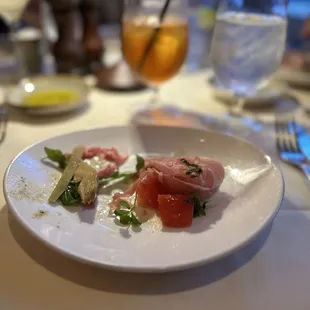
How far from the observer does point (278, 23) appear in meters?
0.94

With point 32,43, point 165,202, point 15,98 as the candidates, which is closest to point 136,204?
point 165,202

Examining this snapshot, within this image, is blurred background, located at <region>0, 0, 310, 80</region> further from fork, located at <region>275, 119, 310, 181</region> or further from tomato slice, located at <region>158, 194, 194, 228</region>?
tomato slice, located at <region>158, 194, 194, 228</region>

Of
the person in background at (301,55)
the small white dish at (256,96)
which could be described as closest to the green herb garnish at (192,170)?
the small white dish at (256,96)

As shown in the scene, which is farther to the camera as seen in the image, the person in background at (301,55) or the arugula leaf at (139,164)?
the person in background at (301,55)

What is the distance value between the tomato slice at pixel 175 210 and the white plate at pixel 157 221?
1 cm

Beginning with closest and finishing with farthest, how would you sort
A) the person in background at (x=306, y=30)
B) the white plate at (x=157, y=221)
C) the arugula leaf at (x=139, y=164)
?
the white plate at (x=157, y=221)
the arugula leaf at (x=139, y=164)
the person in background at (x=306, y=30)

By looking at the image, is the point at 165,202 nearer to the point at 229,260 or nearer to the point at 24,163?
the point at 229,260

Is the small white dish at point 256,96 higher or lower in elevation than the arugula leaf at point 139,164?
lower

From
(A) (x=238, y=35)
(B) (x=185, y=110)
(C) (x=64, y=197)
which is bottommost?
(B) (x=185, y=110)

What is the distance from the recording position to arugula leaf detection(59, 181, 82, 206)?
0.63 meters

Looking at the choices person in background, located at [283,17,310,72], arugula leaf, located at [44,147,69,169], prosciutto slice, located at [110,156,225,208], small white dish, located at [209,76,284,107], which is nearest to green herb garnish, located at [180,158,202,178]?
prosciutto slice, located at [110,156,225,208]

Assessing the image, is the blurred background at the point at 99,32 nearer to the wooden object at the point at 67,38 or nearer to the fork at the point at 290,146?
the wooden object at the point at 67,38

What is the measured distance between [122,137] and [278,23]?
435 millimetres

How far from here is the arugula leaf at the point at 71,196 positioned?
63 centimetres
